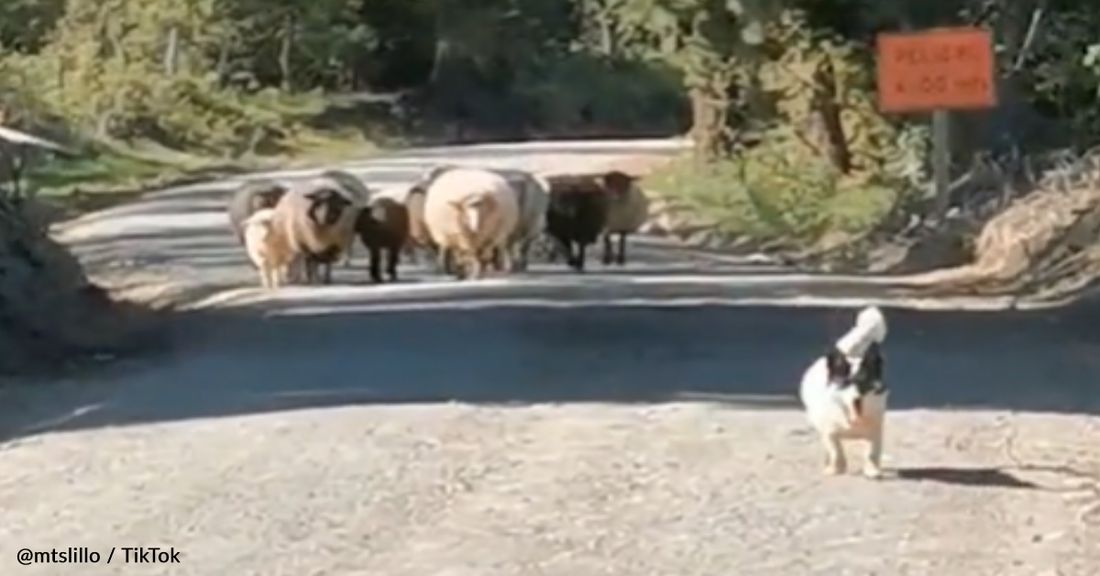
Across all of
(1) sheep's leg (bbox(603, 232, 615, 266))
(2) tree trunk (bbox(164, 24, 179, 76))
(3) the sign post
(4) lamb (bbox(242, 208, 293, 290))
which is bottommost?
(2) tree trunk (bbox(164, 24, 179, 76))

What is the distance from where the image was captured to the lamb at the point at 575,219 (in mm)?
26516

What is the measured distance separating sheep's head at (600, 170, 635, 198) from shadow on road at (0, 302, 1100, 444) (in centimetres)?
682

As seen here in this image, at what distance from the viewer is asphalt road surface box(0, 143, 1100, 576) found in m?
10.1

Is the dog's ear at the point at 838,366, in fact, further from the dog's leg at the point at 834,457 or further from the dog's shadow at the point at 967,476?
the dog's shadow at the point at 967,476

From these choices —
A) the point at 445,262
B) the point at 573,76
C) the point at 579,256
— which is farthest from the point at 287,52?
the point at 445,262

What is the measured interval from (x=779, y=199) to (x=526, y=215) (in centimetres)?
778

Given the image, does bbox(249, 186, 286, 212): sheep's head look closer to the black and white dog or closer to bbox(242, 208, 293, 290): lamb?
bbox(242, 208, 293, 290): lamb

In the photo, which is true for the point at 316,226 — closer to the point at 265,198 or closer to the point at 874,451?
the point at 265,198

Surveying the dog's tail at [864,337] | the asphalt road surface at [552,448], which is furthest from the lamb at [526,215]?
the dog's tail at [864,337]

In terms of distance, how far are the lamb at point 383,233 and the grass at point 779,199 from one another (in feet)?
19.5

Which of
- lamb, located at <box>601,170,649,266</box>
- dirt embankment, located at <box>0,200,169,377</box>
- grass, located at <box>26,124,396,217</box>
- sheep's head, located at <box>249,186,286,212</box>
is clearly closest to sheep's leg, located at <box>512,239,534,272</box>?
lamb, located at <box>601,170,649,266</box>

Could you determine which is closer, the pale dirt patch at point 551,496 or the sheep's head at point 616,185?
the pale dirt patch at point 551,496

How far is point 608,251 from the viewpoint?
27.6 meters

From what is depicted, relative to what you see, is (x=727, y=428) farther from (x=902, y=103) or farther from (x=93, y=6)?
(x=93, y=6)
